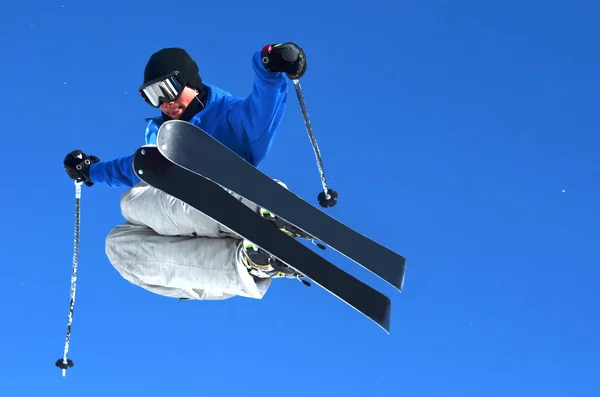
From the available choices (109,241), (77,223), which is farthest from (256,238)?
(77,223)

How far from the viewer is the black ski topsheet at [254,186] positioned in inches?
199

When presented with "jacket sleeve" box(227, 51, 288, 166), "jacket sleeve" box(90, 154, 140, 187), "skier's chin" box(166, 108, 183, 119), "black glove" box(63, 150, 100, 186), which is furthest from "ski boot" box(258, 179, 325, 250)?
"black glove" box(63, 150, 100, 186)

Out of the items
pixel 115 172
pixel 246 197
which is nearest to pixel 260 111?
pixel 246 197

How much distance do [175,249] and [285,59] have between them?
5.10ft

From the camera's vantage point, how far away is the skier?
18.0 ft

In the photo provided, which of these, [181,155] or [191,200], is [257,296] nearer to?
[191,200]

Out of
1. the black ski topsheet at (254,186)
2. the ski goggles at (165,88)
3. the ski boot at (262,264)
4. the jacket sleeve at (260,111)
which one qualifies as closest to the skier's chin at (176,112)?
the ski goggles at (165,88)

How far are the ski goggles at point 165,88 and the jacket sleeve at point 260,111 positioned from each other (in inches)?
16.5

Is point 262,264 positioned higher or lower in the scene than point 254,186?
lower

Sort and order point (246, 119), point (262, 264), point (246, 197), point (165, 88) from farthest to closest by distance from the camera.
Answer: point (165, 88) < point (246, 119) < point (262, 264) < point (246, 197)

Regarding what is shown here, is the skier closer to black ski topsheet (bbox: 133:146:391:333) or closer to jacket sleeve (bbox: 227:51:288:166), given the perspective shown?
jacket sleeve (bbox: 227:51:288:166)

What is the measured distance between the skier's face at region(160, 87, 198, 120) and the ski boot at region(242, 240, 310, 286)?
140 cm

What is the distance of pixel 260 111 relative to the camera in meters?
5.70

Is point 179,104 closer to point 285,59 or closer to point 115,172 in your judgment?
point 115,172
